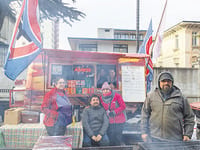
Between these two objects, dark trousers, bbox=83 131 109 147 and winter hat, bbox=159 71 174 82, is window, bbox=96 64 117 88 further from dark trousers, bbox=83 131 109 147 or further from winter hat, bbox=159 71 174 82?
winter hat, bbox=159 71 174 82

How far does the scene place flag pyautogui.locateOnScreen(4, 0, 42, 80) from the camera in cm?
206

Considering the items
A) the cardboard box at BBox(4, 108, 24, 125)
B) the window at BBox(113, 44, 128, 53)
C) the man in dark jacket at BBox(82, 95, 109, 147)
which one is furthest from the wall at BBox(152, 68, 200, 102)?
the cardboard box at BBox(4, 108, 24, 125)

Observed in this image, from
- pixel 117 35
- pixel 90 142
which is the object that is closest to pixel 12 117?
pixel 90 142

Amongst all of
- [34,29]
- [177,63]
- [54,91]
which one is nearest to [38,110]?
[54,91]

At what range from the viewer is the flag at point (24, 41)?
2.06 metres

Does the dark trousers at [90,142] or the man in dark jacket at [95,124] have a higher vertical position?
the man in dark jacket at [95,124]

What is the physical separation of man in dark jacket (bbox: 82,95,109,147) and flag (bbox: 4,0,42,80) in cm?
110

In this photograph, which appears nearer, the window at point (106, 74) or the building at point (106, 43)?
the window at point (106, 74)

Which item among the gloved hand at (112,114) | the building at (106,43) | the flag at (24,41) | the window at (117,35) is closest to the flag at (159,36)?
the gloved hand at (112,114)

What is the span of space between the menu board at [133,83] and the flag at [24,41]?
2506mm

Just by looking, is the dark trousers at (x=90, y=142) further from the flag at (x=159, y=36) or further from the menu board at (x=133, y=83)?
the flag at (x=159, y=36)

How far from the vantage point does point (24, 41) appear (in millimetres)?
2289

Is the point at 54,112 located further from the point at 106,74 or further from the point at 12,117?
the point at 106,74

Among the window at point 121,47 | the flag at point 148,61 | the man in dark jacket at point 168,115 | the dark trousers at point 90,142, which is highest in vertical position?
the window at point 121,47
